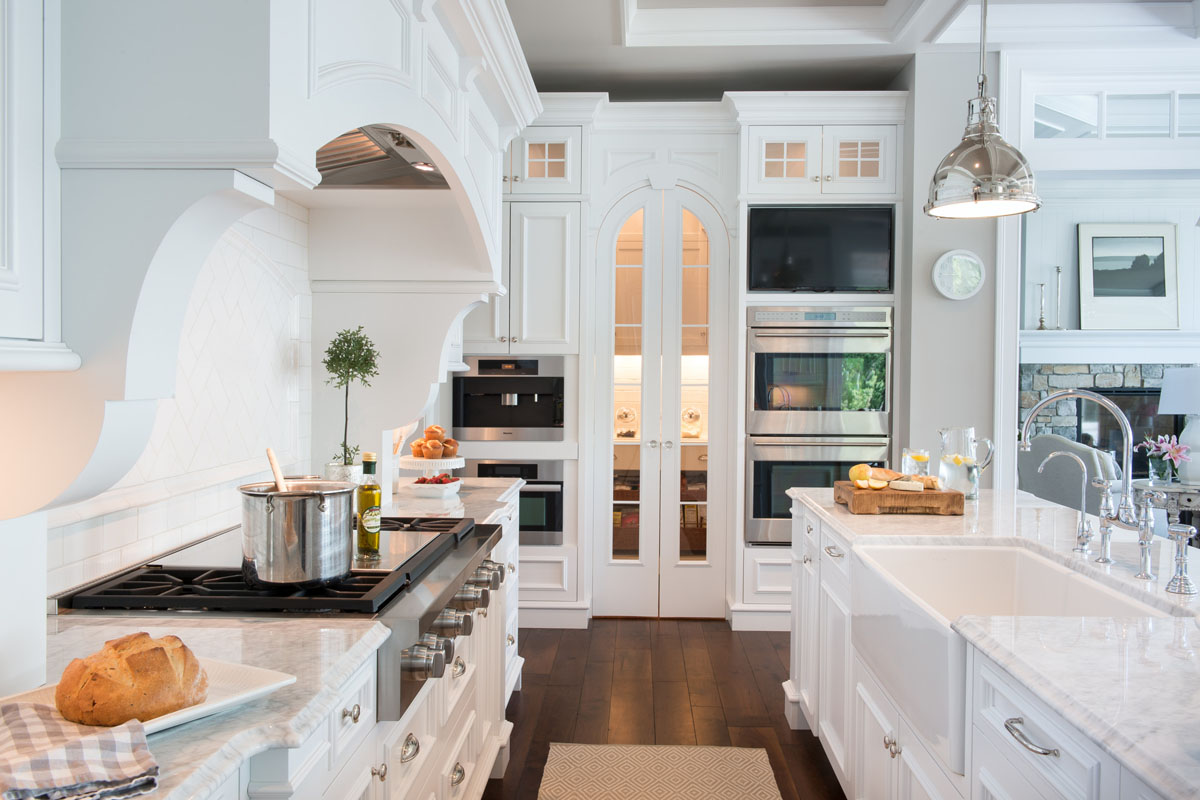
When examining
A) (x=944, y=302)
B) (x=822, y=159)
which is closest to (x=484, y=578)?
(x=944, y=302)

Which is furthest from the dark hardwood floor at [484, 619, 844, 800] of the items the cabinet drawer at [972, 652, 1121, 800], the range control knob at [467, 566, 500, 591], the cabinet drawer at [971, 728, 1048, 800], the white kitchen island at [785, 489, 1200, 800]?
the cabinet drawer at [972, 652, 1121, 800]

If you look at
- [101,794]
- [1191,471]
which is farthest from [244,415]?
[1191,471]

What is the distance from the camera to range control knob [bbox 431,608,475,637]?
5.60 feet

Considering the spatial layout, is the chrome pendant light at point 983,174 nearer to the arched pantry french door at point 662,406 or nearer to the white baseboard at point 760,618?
the arched pantry french door at point 662,406

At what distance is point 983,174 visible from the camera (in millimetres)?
2346

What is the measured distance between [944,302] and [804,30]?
150 centimetres

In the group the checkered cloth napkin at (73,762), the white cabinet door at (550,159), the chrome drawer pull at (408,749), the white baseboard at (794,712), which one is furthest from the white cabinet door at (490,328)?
the checkered cloth napkin at (73,762)

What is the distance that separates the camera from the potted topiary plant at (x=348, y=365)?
102 inches

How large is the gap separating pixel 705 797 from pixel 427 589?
144 centimetres

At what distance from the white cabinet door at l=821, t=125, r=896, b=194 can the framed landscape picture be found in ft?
7.70

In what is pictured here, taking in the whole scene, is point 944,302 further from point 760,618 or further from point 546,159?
point 546,159

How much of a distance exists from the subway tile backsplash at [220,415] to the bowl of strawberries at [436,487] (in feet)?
1.40

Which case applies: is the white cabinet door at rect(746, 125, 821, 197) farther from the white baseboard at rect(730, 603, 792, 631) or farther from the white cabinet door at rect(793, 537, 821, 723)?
the white baseboard at rect(730, 603, 792, 631)

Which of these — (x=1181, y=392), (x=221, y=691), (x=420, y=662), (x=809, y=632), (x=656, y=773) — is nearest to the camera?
(x=221, y=691)
